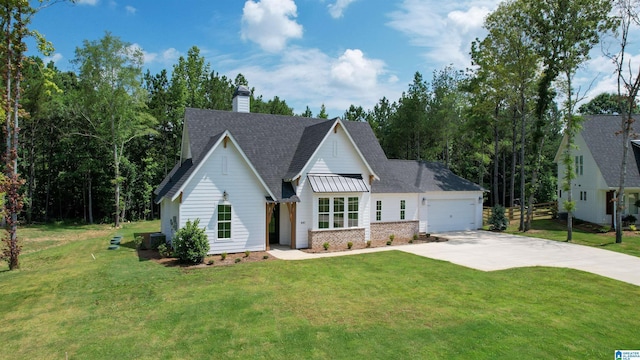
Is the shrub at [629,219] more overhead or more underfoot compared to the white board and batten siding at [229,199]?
more underfoot

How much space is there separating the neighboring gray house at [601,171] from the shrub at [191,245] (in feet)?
89.6

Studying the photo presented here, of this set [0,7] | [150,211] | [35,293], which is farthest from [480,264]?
[150,211]

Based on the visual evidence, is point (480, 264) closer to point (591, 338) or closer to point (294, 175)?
point (591, 338)

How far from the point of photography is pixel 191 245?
15477 millimetres

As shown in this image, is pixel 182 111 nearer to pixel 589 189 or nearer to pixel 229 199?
pixel 229 199

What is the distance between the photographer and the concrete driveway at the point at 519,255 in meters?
15.4

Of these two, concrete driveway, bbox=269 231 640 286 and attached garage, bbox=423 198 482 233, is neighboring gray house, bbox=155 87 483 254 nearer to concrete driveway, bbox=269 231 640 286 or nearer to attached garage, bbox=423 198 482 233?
attached garage, bbox=423 198 482 233

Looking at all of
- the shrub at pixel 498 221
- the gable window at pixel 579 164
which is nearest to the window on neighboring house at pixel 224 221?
the shrub at pixel 498 221

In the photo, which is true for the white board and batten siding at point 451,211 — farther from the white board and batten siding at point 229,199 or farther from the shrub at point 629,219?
the white board and batten siding at point 229,199

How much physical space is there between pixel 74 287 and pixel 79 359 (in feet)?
19.2

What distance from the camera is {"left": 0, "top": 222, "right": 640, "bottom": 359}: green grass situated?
8.06 m

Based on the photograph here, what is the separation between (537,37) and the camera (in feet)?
85.4

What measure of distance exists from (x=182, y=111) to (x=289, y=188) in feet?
79.3

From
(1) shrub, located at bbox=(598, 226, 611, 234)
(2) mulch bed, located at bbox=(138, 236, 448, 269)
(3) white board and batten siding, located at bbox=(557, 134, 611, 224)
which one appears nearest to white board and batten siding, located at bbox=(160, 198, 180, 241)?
(2) mulch bed, located at bbox=(138, 236, 448, 269)
